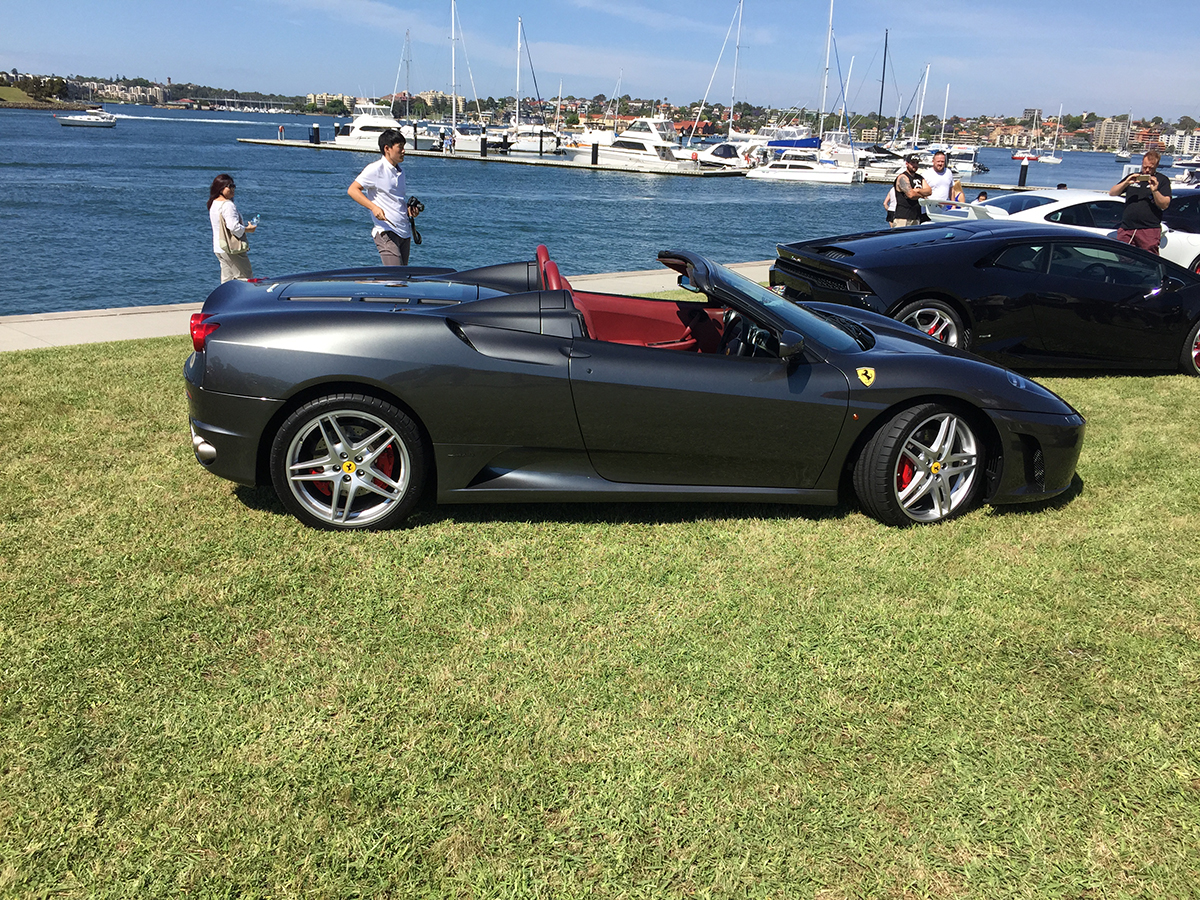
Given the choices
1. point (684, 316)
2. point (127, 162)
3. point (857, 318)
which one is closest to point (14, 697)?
point (684, 316)

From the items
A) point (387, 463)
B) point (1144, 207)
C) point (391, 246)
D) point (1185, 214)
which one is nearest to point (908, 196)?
point (1144, 207)

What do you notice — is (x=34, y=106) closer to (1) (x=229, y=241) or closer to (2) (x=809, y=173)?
(2) (x=809, y=173)

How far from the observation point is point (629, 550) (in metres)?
4.38

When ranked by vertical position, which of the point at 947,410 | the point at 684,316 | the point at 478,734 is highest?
the point at 684,316

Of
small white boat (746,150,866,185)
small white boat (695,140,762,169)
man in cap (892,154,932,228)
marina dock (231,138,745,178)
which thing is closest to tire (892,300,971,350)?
man in cap (892,154,932,228)

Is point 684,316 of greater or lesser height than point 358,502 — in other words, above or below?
above

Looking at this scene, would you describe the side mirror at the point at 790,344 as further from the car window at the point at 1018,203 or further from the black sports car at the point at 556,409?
the car window at the point at 1018,203

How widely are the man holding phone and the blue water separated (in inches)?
522

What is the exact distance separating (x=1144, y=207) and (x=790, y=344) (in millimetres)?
8304

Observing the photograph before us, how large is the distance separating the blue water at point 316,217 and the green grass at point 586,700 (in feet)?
50.9

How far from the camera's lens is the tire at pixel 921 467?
460 centimetres

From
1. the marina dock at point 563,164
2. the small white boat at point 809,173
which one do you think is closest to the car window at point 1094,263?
the marina dock at point 563,164

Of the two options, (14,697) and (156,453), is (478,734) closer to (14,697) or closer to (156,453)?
(14,697)

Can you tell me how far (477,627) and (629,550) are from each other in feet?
3.29
